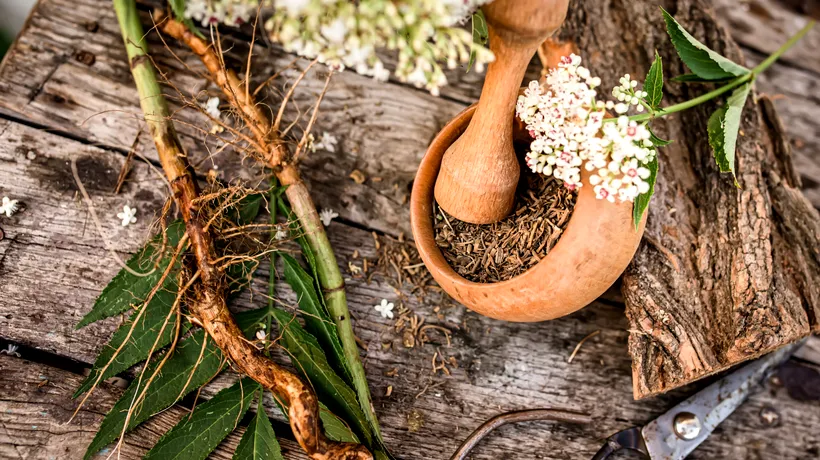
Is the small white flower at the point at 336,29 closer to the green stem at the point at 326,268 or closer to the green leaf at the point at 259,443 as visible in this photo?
the green stem at the point at 326,268

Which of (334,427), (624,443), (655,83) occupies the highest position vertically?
(655,83)

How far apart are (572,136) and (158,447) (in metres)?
0.88

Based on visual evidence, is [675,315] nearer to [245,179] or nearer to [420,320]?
[420,320]

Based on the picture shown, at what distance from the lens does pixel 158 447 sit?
101 centimetres

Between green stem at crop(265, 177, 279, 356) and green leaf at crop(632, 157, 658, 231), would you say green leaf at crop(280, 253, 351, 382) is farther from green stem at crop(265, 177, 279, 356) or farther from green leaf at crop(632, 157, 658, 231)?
green leaf at crop(632, 157, 658, 231)

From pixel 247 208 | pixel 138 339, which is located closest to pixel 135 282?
pixel 138 339

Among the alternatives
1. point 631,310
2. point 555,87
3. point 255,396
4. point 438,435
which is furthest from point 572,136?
point 255,396

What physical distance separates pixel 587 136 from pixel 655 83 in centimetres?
15

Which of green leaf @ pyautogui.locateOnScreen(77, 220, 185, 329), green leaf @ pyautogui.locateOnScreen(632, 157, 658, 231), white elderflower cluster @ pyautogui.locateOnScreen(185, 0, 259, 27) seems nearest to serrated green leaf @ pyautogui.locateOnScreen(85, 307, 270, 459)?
green leaf @ pyautogui.locateOnScreen(77, 220, 185, 329)

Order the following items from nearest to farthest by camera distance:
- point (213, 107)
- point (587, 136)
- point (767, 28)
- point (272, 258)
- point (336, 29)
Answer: point (336, 29)
point (587, 136)
point (272, 258)
point (213, 107)
point (767, 28)

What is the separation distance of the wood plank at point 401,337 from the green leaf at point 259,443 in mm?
147

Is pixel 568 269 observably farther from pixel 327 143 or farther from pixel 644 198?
pixel 327 143

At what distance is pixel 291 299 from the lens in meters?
1.20

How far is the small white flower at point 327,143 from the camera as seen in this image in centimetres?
128
